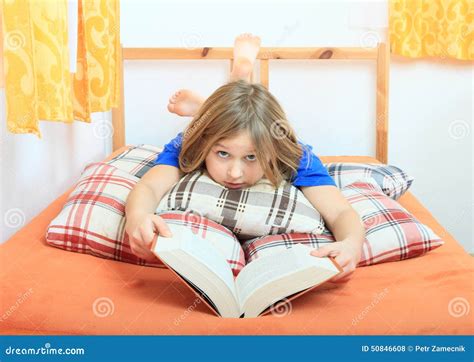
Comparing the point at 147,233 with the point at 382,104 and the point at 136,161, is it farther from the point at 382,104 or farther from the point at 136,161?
the point at 382,104

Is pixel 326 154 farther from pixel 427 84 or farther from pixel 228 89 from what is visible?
pixel 228 89

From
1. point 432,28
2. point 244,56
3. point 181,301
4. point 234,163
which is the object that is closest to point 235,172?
point 234,163

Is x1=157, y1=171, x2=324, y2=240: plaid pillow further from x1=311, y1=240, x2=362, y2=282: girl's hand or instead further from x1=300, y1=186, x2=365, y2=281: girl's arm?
→ x1=311, y1=240, x2=362, y2=282: girl's hand

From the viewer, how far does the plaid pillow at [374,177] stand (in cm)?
184

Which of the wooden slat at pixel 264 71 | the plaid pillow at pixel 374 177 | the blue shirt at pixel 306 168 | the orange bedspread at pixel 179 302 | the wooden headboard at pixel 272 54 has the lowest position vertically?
the orange bedspread at pixel 179 302

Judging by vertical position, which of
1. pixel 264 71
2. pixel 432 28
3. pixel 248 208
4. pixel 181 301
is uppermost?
pixel 432 28

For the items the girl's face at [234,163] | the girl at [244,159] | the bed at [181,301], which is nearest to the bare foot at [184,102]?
the girl at [244,159]

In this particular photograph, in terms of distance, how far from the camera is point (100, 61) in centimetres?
183

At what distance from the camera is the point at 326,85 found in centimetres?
253

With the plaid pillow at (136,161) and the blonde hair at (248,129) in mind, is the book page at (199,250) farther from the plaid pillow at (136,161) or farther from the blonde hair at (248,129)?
the plaid pillow at (136,161)

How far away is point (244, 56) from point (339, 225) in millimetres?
896

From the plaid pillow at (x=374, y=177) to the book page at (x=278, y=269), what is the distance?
745 mm

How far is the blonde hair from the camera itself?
1.35 meters
